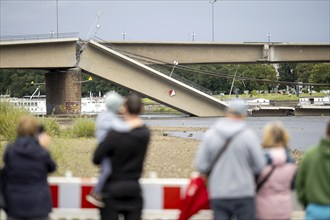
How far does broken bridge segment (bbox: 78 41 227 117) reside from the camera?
57.9 metres

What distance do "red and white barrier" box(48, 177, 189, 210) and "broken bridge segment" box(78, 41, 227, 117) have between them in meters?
49.2

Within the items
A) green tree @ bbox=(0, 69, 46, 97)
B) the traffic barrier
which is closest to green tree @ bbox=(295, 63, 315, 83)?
green tree @ bbox=(0, 69, 46, 97)

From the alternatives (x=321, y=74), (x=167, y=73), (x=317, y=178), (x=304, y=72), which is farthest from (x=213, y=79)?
(x=317, y=178)

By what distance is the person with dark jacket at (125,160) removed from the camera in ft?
23.1

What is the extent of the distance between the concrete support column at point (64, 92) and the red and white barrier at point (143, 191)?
52070 millimetres

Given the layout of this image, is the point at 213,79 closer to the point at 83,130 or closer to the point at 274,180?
the point at 83,130

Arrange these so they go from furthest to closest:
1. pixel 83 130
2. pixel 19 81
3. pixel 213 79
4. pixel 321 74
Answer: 1. pixel 19 81
2. pixel 213 79
3. pixel 321 74
4. pixel 83 130

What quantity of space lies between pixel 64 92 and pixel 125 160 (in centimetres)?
5627

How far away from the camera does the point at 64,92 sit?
62562 mm

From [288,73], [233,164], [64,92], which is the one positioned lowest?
[233,164]

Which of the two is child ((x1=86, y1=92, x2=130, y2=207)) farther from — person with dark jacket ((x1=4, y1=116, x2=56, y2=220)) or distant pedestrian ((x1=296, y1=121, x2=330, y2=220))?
distant pedestrian ((x1=296, y1=121, x2=330, y2=220))

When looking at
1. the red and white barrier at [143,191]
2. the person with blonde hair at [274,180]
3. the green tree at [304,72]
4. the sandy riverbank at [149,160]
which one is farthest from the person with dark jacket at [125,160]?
the green tree at [304,72]

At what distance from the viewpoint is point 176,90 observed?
59625 millimetres

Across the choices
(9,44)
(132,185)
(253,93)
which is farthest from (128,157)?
(253,93)
